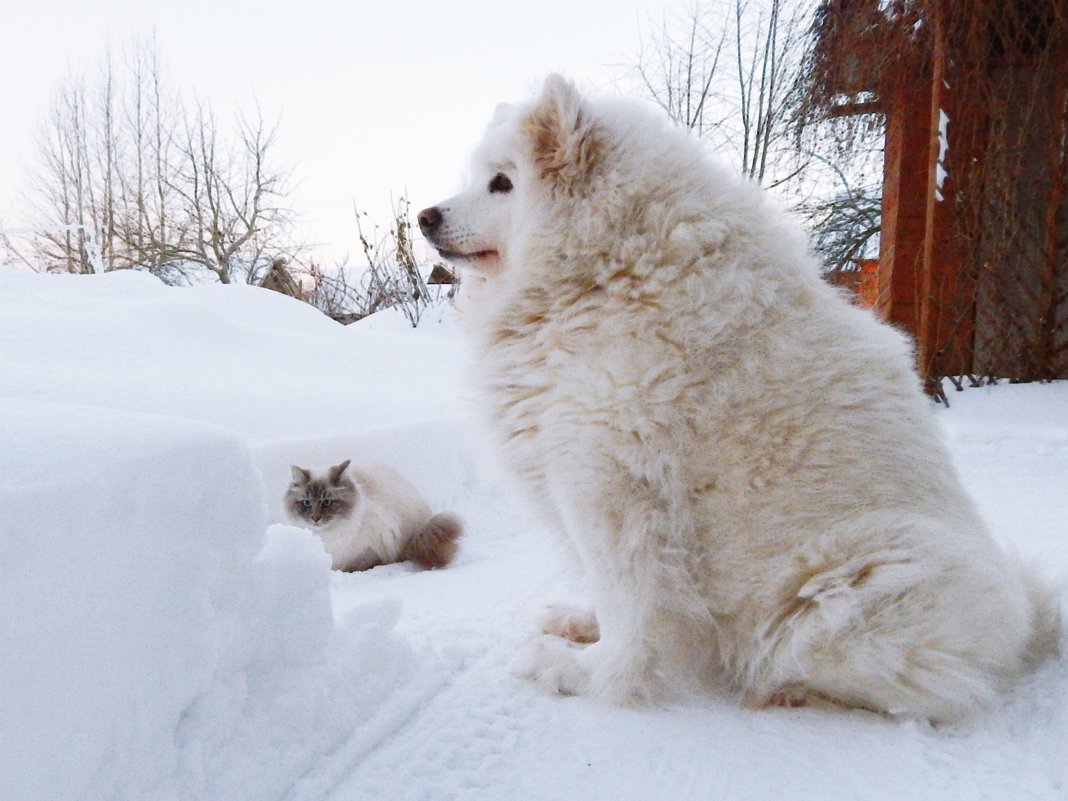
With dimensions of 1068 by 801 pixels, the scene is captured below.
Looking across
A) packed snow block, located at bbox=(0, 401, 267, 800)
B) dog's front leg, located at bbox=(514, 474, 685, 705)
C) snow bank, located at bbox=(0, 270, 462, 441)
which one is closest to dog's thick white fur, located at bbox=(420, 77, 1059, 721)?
dog's front leg, located at bbox=(514, 474, 685, 705)

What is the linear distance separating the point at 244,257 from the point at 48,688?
25.0 meters

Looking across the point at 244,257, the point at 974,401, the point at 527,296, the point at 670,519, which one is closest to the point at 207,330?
the point at 527,296

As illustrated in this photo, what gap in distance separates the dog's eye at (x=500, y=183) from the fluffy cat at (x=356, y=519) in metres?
2.41

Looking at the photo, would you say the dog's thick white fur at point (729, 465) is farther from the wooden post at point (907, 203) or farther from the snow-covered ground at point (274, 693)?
the wooden post at point (907, 203)

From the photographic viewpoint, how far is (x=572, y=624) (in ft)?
7.89

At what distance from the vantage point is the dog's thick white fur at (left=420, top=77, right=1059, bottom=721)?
5.72ft

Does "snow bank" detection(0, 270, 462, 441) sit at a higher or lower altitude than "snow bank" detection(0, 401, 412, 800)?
higher

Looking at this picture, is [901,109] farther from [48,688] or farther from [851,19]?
[48,688]

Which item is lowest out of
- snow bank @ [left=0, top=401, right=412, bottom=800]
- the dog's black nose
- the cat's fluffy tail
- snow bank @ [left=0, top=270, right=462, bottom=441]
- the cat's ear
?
the cat's fluffy tail

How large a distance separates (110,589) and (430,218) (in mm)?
1648

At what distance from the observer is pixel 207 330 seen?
20.4 feet

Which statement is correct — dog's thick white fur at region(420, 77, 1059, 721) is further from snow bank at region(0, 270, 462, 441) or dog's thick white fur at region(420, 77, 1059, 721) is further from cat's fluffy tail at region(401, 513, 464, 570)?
snow bank at region(0, 270, 462, 441)

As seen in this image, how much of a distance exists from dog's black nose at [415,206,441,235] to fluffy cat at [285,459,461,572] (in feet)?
7.53

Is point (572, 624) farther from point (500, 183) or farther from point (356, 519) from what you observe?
point (356, 519)
